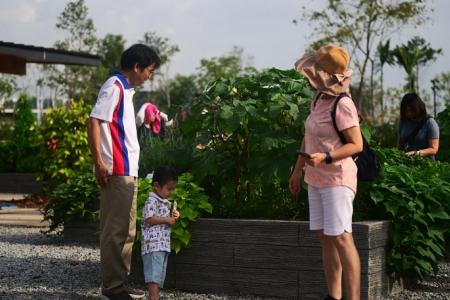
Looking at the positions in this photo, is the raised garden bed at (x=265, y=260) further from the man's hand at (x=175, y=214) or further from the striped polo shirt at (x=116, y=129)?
the striped polo shirt at (x=116, y=129)

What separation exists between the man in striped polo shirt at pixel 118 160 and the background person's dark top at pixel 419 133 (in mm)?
3064

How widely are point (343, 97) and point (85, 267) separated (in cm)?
327

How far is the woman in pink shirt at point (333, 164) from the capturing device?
15.5ft

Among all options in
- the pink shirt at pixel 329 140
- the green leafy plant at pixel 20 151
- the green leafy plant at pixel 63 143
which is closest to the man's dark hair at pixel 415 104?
the pink shirt at pixel 329 140

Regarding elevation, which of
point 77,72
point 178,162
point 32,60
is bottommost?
point 178,162

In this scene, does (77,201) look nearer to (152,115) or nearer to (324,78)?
(152,115)

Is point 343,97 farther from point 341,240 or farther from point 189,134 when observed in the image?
point 189,134

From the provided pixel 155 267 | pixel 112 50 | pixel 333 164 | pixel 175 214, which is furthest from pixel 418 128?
pixel 112 50

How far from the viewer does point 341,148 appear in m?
4.68

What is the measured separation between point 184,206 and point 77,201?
114 inches

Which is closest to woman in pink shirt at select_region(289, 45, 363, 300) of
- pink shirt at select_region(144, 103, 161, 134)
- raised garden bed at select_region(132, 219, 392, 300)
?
raised garden bed at select_region(132, 219, 392, 300)

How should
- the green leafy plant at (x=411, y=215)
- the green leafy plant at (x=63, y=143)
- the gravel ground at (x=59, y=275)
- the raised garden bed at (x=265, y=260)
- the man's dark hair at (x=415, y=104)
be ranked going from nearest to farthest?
the raised garden bed at (x=265, y=260)
the green leafy plant at (x=411, y=215)
the gravel ground at (x=59, y=275)
the man's dark hair at (x=415, y=104)
the green leafy plant at (x=63, y=143)

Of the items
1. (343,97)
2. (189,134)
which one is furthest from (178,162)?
(343,97)

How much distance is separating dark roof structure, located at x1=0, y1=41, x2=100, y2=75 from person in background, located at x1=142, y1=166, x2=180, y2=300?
32.0 feet
